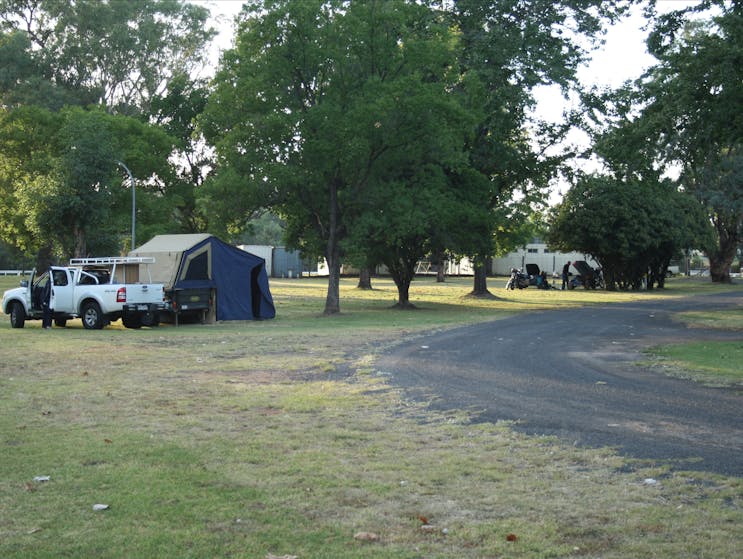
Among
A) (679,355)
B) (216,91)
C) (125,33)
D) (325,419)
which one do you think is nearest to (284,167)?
(216,91)

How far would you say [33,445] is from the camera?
7668 millimetres

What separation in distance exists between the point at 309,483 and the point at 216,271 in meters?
19.4

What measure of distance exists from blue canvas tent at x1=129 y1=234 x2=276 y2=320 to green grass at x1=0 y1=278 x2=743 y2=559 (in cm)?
1251

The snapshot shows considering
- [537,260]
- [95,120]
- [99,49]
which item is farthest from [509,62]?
[537,260]

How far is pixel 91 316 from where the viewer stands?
2273cm

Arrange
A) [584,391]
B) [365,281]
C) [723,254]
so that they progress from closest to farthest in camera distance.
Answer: [584,391]
[365,281]
[723,254]

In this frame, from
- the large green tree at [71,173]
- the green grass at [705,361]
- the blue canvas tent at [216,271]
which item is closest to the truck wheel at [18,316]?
the blue canvas tent at [216,271]

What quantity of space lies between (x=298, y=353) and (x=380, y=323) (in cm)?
906

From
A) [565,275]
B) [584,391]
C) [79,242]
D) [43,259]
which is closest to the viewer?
[584,391]

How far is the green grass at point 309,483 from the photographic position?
16.4ft

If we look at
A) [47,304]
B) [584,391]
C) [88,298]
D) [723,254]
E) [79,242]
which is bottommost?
[584,391]

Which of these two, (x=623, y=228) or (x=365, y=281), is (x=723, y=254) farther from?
(x=365, y=281)

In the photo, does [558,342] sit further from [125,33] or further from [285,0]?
[125,33]

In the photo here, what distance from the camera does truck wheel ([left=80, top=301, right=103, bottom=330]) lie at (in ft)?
73.9
